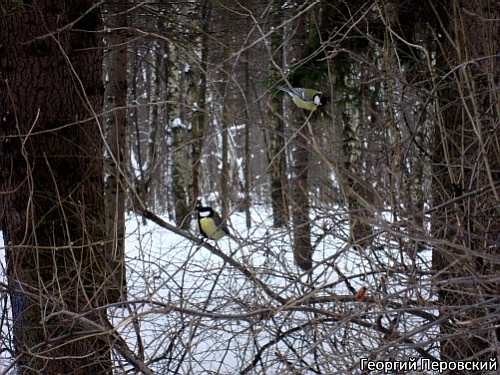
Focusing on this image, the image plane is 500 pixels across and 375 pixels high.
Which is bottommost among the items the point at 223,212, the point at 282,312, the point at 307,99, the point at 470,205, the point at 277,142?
the point at 282,312

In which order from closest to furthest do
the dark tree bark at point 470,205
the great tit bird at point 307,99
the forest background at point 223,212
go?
the dark tree bark at point 470,205
the forest background at point 223,212
the great tit bird at point 307,99

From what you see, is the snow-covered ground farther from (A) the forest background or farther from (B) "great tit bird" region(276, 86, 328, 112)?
(B) "great tit bird" region(276, 86, 328, 112)

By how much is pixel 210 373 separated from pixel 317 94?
3.39 meters

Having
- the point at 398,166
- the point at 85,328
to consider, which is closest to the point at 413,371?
the point at 398,166

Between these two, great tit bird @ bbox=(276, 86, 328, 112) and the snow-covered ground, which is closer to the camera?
the snow-covered ground

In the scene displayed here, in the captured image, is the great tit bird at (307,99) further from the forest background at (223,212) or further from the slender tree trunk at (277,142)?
the forest background at (223,212)

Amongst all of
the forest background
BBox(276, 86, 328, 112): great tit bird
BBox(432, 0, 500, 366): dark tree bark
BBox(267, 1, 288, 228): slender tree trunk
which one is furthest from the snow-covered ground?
BBox(276, 86, 328, 112): great tit bird

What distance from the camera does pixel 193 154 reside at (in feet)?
43.8

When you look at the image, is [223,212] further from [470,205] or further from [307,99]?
[307,99]

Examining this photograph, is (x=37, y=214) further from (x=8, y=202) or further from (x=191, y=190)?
(x=191, y=190)

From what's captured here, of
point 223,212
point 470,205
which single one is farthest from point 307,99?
point 470,205

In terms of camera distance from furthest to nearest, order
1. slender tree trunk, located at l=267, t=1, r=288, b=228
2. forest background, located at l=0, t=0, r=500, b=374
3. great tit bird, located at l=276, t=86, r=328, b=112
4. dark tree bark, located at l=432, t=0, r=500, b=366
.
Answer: great tit bird, located at l=276, t=86, r=328, b=112
slender tree trunk, located at l=267, t=1, r=288, b=228
forest background, located at l=0, t=0, r=500, b=374
dark tree bark, located at l=432, t=0, r=500, b=366

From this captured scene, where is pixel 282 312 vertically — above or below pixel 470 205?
below

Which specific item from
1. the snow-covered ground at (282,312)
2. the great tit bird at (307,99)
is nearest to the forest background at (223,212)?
the snow-covered ground at (282,312)
